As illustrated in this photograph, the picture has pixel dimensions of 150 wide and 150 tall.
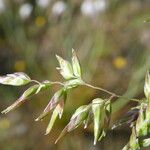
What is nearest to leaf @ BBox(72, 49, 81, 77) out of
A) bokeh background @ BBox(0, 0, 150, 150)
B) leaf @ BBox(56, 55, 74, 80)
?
leaf @ BBox(56, 55, 74, 80)

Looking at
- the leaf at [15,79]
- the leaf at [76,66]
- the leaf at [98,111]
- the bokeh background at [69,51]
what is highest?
the leaf at [15,79]

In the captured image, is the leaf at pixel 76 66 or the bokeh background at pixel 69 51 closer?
the leaf at pixel 76 66

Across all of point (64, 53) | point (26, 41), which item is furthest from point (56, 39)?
point (64, 53)

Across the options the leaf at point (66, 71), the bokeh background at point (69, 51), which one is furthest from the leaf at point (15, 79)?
the bokeh background at point (69, 51)

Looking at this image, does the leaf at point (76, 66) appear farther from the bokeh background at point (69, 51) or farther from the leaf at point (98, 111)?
the bokeh background at point (69, 51)

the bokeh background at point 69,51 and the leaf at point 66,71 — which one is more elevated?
the leaf at point 66,71

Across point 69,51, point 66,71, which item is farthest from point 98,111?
point 69,51

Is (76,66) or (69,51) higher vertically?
(76,66)

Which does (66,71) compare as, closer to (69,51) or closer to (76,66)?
(76,66)

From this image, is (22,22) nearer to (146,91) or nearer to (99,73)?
(99,73)
